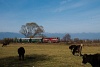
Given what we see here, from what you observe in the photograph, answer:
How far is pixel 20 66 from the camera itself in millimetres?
22734

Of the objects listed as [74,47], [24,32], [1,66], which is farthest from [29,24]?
[1,66]

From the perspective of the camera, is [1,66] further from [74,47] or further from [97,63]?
[74,47]

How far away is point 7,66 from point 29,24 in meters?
142

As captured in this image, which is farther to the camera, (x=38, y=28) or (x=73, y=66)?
(x=38, y=28)

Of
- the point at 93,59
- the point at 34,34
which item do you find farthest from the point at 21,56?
the point at 34,34

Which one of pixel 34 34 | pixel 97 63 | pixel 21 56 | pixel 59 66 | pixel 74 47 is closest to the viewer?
pixel 97 63

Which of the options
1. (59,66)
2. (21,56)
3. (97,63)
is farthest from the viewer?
(21,56)

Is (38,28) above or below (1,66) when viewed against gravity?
above

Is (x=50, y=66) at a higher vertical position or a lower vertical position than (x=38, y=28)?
lower

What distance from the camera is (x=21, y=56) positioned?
30.5 m

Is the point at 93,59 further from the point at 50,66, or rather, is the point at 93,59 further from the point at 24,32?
the point at 24,32

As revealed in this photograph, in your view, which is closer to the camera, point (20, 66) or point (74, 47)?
point (20, 66)

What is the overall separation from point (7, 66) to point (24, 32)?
141 meters

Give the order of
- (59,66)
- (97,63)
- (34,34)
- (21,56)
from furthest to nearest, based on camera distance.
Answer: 1. (34,34)
2. (21,56)
3. (59,66)
4. (97,63)
